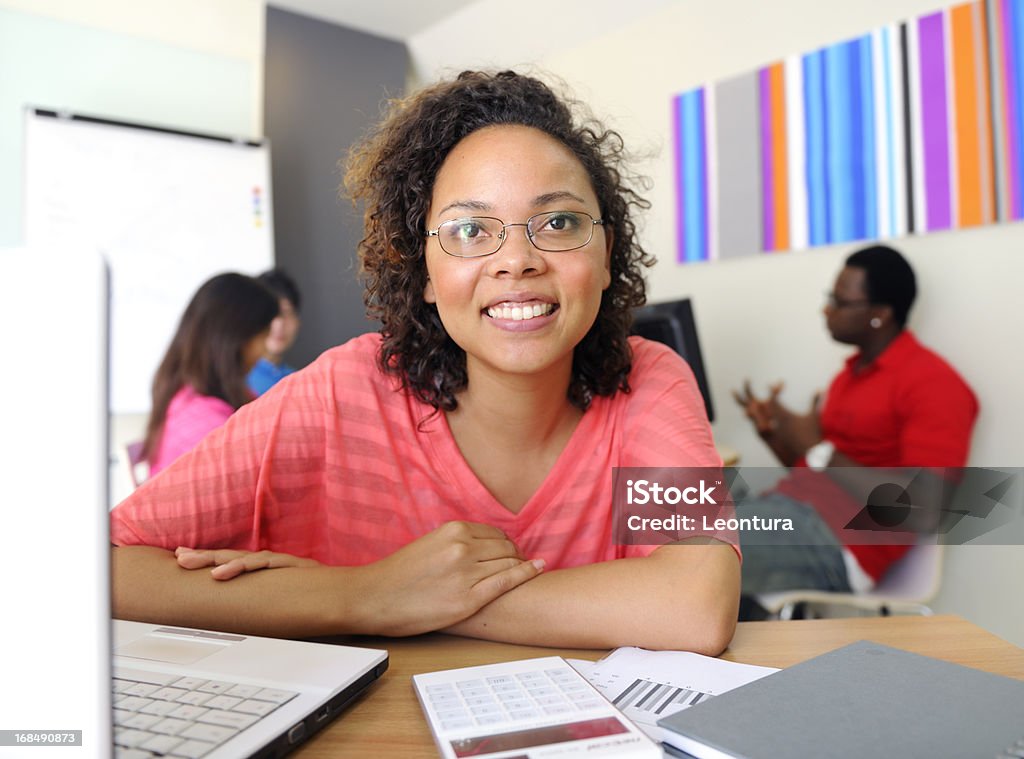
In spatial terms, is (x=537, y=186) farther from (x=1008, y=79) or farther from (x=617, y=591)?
(x=1008, y=79)

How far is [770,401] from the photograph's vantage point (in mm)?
2922

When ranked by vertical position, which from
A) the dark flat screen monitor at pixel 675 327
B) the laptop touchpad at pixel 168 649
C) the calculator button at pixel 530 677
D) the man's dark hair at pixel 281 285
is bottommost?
the calculator button at pixel 530 677

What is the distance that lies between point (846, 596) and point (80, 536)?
6.58 feet

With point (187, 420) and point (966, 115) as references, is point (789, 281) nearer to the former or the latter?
point (966, 115)

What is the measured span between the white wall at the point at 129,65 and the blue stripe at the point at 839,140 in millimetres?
2846

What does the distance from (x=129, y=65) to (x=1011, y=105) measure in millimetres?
3769

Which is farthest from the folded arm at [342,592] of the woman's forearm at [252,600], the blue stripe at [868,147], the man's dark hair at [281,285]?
the man's dark hair at [281,285]

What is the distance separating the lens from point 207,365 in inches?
93.6

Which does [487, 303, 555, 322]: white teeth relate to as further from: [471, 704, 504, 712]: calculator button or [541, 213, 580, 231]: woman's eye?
[471, 704, 504, 712]: calculator button

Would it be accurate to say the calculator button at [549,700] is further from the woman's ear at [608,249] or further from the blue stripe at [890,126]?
the blue stripe at [890,126]

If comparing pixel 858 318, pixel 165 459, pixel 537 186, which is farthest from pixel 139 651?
pixel 858 318

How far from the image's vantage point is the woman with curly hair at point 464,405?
1.05 meters

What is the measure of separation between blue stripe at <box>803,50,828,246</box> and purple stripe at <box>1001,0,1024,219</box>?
62cm

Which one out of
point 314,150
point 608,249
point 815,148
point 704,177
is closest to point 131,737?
point 608,249
